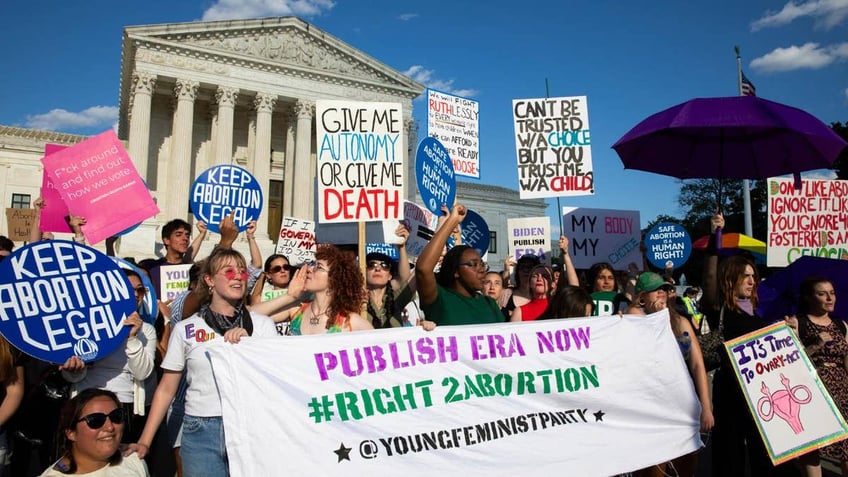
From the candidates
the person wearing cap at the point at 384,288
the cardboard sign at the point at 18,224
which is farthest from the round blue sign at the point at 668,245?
the cardboard sign at the point at 18,224

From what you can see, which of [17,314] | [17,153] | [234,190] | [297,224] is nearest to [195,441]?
[17,314]

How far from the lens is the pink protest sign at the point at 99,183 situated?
641 centimetres

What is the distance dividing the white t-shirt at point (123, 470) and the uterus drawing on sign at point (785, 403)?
404cm

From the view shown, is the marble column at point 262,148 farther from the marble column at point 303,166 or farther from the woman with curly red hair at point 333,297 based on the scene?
the woman with curly red hair at point 333,297

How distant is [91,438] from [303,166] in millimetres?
30418

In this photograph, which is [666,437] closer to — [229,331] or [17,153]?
[229,331]

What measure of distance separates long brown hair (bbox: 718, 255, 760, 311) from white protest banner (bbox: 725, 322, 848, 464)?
0.31 m

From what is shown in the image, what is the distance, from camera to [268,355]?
3068mm

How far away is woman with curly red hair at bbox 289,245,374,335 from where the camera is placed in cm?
349

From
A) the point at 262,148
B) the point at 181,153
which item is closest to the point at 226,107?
the point at 262,148

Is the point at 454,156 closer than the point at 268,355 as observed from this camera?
No

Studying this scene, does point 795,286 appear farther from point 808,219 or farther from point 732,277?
point 808,219

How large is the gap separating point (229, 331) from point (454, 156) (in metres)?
7.66

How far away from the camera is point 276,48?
3341 centimetres
